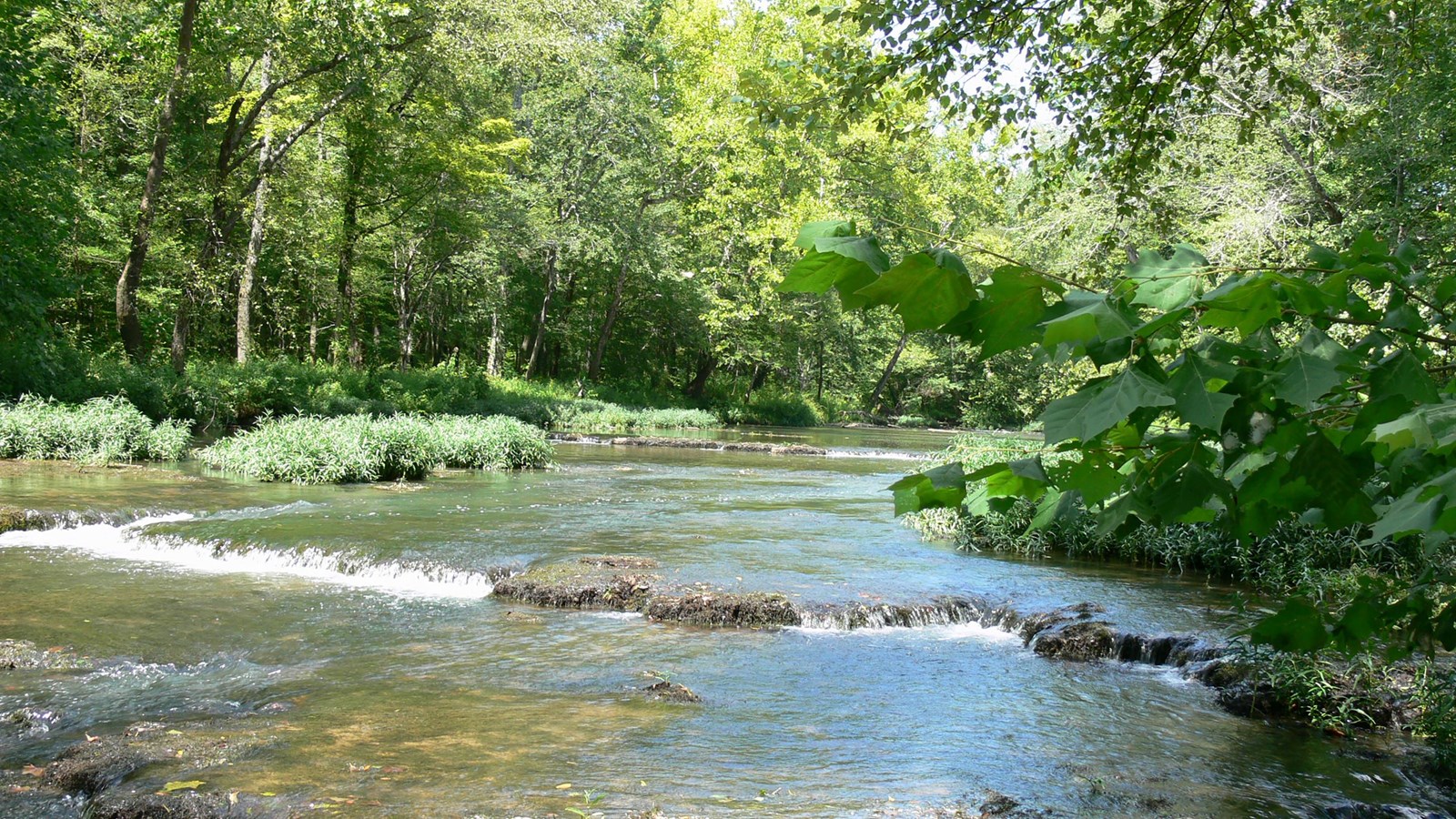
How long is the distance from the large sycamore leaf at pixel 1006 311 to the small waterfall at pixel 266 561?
9.05 meters

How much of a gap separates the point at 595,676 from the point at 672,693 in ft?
2.44

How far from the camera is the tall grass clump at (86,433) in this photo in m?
16.1

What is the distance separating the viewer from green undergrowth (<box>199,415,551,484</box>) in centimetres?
1691

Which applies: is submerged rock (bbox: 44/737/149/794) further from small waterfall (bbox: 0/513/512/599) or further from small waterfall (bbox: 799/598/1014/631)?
small waterfall (bbox: 799/598/1014/631)

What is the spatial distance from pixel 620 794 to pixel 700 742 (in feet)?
3.36

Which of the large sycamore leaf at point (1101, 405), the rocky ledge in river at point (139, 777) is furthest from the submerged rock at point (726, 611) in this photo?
the large sycamore leaf at point (1101, 405)

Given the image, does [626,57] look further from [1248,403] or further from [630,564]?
[1248,403]

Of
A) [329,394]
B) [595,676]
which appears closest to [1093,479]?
[595,676]

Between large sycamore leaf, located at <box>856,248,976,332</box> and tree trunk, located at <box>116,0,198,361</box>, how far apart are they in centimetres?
2280

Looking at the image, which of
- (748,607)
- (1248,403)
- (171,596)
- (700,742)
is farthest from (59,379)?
(1248,403)

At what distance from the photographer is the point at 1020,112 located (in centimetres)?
757

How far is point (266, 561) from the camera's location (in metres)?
11.0

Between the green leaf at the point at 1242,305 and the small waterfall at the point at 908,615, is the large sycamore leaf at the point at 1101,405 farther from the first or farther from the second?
the small waterfall at the point at 908,615

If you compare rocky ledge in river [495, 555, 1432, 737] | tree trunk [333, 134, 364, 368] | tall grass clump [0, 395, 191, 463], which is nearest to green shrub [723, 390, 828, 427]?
tree trunk [333, 134, 364, 368]
